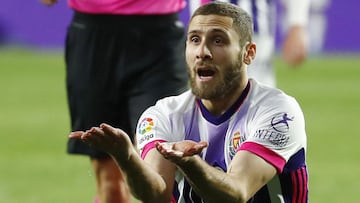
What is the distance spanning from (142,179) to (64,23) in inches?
703

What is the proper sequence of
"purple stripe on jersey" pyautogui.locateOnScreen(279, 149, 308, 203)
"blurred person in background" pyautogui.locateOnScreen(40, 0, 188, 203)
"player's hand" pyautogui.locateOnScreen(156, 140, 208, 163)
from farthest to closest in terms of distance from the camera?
"blurred person in background" pyautogui.locateOnScreen(40, 0, 188, 203) < "purple stripe on jersey" pyautogui.locateOnScreen(279, 149, 308, 203) < "player's hand" pyautogui.locateOnScreen(156, 140, 208, 163)

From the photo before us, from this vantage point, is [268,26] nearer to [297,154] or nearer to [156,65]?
[156,65]

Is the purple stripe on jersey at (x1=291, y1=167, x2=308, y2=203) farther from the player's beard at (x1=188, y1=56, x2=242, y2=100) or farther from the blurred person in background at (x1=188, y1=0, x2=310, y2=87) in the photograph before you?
the blurred person in background at (x1=188, y1=0, x2=310, y2=87)

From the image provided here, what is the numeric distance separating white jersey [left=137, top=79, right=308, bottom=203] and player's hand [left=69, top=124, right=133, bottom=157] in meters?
0.78

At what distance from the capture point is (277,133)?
576cm

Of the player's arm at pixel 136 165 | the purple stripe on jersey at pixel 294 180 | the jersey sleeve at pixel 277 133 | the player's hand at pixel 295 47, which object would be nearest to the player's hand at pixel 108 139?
the player's arm at pixel 136 165

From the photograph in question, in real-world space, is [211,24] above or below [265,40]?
above

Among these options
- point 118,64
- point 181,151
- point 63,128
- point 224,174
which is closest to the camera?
point 181,151

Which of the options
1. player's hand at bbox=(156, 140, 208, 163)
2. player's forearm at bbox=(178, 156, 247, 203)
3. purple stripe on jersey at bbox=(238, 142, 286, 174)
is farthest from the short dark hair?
player's hand at bbox=(156, 140, 208, 163)

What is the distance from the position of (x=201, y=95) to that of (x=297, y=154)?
21.5 inches

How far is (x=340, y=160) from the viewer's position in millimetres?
12664

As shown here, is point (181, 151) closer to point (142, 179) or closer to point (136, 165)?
point (136, 165)

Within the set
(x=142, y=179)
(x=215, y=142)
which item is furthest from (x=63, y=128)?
(x=142, y=179)

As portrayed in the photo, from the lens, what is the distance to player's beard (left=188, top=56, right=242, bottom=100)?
565 centimetres
